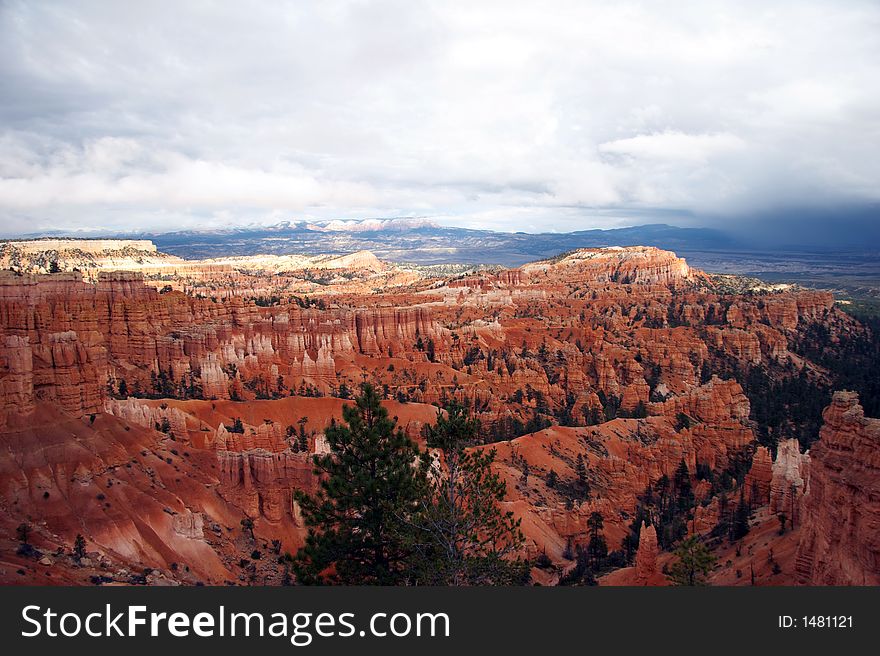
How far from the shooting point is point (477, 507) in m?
15.3

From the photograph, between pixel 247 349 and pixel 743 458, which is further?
pixel 247 349

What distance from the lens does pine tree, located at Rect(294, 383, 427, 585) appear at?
15750 mm

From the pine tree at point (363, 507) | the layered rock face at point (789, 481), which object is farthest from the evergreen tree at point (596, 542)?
the pine tree at point (363, 507)

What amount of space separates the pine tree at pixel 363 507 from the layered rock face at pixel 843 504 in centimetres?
1116

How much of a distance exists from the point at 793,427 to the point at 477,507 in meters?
48.1

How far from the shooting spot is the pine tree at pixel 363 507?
1575 cm

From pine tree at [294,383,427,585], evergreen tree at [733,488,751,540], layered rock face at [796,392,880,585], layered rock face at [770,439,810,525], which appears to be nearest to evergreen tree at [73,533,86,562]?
pine tree at [294,383,427,585]

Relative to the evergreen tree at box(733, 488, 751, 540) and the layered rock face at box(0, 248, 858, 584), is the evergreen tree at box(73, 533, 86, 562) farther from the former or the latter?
the evergreen tree at box(733, 488, 751, 540)

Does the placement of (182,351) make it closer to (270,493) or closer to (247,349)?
(247,349)

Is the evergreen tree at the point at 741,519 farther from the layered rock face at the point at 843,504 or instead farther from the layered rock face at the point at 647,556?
the layered rock face at the point at 843,504

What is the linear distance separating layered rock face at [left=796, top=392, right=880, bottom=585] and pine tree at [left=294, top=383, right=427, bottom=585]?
11.2m

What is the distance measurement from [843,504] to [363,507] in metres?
13.0

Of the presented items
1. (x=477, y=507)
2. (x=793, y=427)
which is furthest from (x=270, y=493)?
(x=793, y=427)

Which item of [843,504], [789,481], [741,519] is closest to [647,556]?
[741,519]
